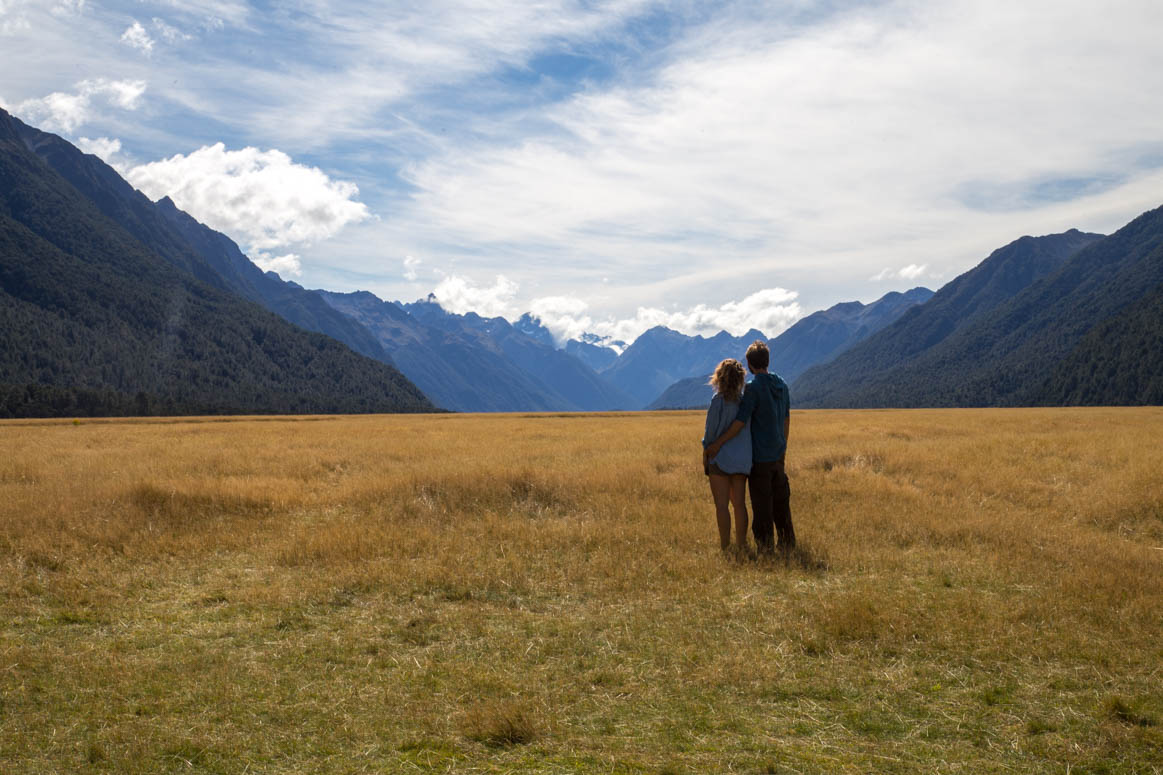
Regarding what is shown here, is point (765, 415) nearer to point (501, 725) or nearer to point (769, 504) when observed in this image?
point (769, 504)

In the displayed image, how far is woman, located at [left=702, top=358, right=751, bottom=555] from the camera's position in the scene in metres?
10.7

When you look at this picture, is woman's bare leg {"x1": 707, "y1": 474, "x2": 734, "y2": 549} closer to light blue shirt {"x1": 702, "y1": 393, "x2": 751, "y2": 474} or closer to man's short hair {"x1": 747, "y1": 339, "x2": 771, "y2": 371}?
light blue shirt {"x1": 702, "y1": 393, "x2": 751, "y2": 474}

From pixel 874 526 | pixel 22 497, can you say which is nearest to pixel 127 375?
pixel 22 497

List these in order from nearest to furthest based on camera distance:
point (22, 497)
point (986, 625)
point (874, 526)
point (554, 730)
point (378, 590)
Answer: point (554, 730) → point (986, 625) → point (378, 590) → point (874, 526) → point (22, 497)

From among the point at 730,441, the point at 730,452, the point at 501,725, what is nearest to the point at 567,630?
the point at 501,725

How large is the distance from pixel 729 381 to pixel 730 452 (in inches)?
44.6

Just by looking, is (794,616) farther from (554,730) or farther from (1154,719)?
(554,730)

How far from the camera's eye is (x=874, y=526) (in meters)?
12.6

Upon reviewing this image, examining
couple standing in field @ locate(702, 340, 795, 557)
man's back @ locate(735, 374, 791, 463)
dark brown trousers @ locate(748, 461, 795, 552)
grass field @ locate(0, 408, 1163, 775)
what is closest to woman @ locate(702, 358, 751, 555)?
couple standing in field @ locate(702, 340, 795, 557)

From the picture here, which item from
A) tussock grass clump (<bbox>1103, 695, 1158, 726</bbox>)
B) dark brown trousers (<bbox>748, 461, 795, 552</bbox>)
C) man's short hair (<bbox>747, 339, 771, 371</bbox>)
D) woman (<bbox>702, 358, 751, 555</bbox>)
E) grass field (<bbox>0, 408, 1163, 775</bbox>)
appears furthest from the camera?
man's short hair (<bbox>747, 339, 771, 371</bbox>)

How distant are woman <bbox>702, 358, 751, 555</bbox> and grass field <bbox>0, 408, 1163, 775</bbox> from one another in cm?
76

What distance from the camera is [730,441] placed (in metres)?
10.8

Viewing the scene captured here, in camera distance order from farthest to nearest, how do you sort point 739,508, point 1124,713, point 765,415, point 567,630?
1. point 765,415
2. point 739,508
3. point 567,630
4. point 1124,713

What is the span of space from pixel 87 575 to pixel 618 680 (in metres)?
8.19
